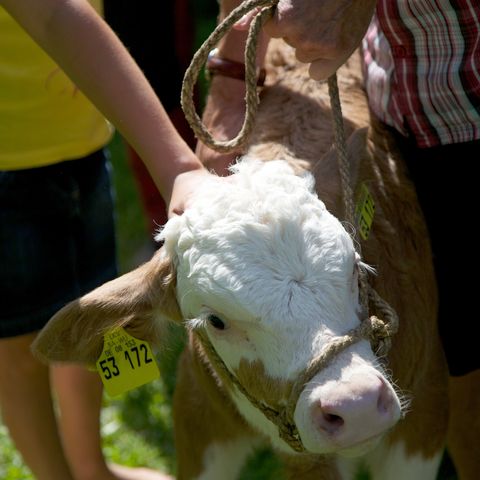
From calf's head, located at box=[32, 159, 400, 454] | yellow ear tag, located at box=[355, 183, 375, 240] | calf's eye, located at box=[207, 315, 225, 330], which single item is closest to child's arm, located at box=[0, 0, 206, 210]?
calf's head, located at box=[32, 159, 400, 454]

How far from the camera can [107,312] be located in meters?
2.57

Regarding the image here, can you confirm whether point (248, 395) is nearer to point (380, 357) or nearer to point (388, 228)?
point (380, 357)

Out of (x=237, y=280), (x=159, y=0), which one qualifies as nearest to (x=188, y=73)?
(x=237, y=280)

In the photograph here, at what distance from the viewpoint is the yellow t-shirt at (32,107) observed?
3031 mm

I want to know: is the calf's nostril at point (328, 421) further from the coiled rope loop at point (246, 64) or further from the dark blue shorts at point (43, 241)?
the dark blue shorts at point (43, 241)

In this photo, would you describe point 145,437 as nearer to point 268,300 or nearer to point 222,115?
point 222,115

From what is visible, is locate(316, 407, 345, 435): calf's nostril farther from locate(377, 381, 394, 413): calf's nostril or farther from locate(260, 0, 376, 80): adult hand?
locate(260, 0, 376, 80): adult hand

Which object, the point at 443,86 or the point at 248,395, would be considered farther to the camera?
the point at 443,86

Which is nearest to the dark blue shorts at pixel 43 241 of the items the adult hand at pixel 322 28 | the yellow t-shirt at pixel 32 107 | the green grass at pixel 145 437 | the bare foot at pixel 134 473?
the yellow t-shirt at pixel 32 107

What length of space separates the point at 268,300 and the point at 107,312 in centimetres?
48

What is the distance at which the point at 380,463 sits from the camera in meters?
3.08

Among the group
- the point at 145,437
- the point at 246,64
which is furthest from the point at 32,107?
the point at 145,437

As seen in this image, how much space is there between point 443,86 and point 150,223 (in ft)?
8.46

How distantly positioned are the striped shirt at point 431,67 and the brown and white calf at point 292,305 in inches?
6.7
